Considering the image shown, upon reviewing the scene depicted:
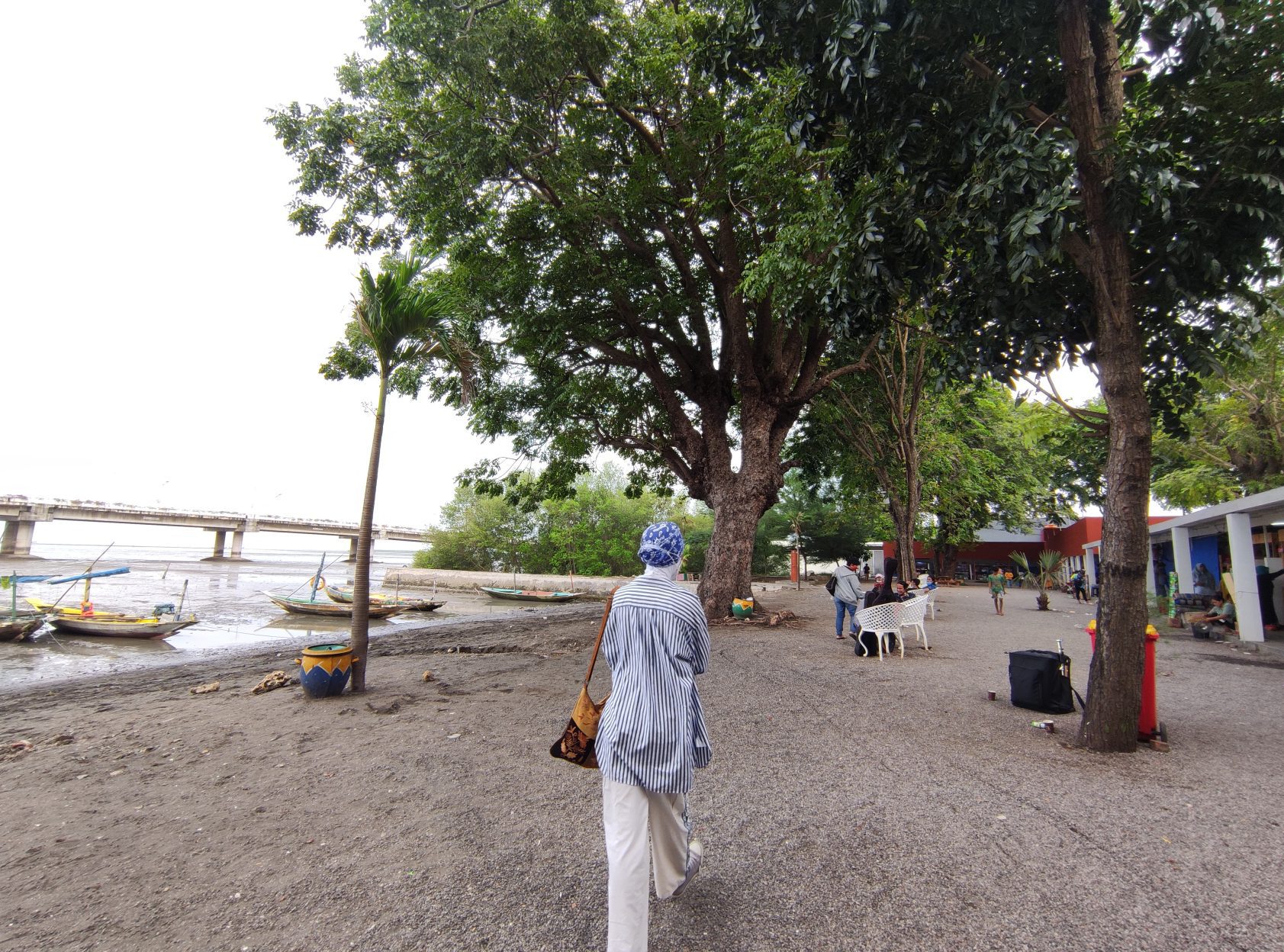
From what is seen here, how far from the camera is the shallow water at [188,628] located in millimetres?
13930

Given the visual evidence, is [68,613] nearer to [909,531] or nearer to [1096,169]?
[909,531]

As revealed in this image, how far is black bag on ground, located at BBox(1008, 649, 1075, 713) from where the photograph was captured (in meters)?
6.09

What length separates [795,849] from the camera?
339cm

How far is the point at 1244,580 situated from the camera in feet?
34.4

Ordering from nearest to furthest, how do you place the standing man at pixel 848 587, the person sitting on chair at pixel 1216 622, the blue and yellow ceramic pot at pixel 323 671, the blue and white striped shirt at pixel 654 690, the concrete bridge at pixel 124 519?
1. the blue and white striped shirt at pixel 654 690
2. the blue and yellow ceramic pot at pixel 323 671
3. the standing man at pixel 848 587
4. the person sitting on chair at pixel 1216 622
5. the concrete bridge at pixel 124 519

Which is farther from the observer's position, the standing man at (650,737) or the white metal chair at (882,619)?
the white metal chair at (882,619)

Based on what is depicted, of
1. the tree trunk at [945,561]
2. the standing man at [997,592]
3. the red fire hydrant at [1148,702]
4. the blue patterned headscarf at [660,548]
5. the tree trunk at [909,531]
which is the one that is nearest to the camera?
the blue patterned headscarf at [660,548]

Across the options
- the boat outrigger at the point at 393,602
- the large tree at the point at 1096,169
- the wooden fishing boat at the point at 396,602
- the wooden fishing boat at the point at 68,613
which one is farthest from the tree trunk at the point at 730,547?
the wooden fishing boat at the point at 68,613

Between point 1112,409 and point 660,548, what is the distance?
4306 mm

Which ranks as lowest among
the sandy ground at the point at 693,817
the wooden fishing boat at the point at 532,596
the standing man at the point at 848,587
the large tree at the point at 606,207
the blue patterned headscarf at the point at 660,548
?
the wooden fishing boat at the point at 532,596

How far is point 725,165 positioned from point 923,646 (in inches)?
346

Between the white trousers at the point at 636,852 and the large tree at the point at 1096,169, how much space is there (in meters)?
3.98

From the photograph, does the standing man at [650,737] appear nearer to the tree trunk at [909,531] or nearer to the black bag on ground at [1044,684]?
the black bag on ground at [1044,684]

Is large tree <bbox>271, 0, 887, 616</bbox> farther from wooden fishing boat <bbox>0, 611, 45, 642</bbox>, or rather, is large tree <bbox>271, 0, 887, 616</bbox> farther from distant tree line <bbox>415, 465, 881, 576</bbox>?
distant tree line <bbox>415, 465, 881, 576</bbox>
